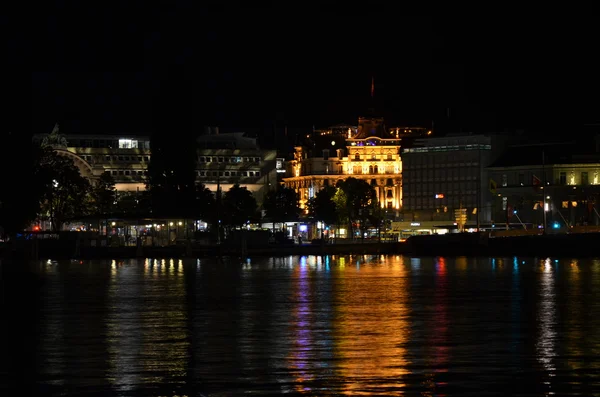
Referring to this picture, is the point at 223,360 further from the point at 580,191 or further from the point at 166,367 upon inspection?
the point at 580,191

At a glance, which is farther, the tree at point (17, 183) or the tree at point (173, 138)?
the tree at point (173, 138)

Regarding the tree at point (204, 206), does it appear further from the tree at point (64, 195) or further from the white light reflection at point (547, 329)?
the white light reflection at point (547, 329)

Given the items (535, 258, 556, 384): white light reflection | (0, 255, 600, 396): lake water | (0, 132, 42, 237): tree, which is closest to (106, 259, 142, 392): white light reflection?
(0, 255, 600, 396): lake water

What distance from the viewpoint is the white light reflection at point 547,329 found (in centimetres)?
3166

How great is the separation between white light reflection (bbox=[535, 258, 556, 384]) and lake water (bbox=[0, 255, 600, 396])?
0.05 m

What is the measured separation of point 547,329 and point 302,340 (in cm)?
800

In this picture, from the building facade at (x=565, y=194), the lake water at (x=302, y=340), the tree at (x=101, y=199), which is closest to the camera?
the lake water at (x=302, y=340)

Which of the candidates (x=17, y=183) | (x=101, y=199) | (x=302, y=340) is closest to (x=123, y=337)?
(x=302, y=340)

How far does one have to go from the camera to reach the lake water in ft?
93.1

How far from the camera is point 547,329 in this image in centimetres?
4009

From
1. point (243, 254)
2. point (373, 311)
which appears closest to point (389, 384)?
point (373, 311)

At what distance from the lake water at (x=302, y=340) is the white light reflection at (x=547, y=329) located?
50 millimetres

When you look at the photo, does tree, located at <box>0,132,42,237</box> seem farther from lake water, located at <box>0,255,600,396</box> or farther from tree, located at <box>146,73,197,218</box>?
tree, located at <box>146,73,197,218</box>

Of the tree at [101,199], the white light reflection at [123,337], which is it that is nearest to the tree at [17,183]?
the white light reflection at [123,337]
